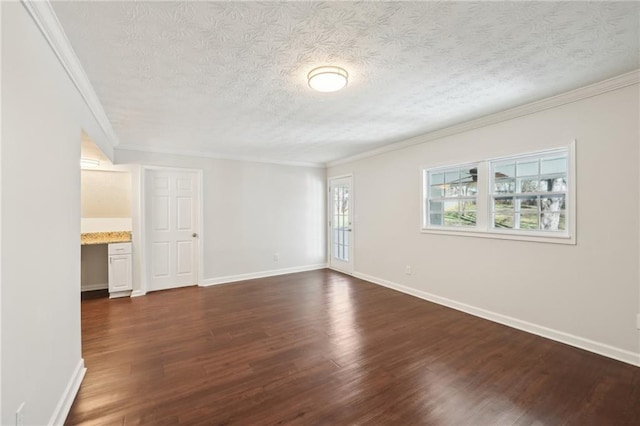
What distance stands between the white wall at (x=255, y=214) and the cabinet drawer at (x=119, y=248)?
1107mm

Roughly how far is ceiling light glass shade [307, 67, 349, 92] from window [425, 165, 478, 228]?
234 centimetres

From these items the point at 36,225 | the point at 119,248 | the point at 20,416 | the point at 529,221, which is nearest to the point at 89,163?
the point at 119,248

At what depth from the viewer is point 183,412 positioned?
1.80m

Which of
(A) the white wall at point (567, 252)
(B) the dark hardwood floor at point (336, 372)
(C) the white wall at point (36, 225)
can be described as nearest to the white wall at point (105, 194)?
(B) the dark hardwood floor at point (336, 372)

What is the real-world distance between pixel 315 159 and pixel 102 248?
13.7ft

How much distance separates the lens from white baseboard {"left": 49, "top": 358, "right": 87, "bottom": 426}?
164 centimetres

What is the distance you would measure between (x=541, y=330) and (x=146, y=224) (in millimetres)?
5525

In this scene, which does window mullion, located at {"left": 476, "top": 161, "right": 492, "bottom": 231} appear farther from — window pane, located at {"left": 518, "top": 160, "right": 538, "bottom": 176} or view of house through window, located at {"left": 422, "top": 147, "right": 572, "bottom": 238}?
window pane, located at {"left": 518, "top": 160, "right": 538, "bottom": 176}

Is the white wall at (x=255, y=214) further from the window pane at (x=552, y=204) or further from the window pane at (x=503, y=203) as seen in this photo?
the window pane at (x=552, y=204)

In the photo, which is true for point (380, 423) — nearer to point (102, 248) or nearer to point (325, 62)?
point (325, 62)

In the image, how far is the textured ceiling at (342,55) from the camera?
156 cm

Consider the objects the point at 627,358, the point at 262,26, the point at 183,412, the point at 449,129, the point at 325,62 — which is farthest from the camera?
the point at 449,129

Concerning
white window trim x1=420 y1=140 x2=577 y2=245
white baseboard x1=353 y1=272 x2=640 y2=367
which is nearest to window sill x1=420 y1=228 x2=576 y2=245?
white window trim x1=420 y1=140 x2=577 y2=245

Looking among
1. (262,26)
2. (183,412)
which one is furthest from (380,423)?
(262,26)
